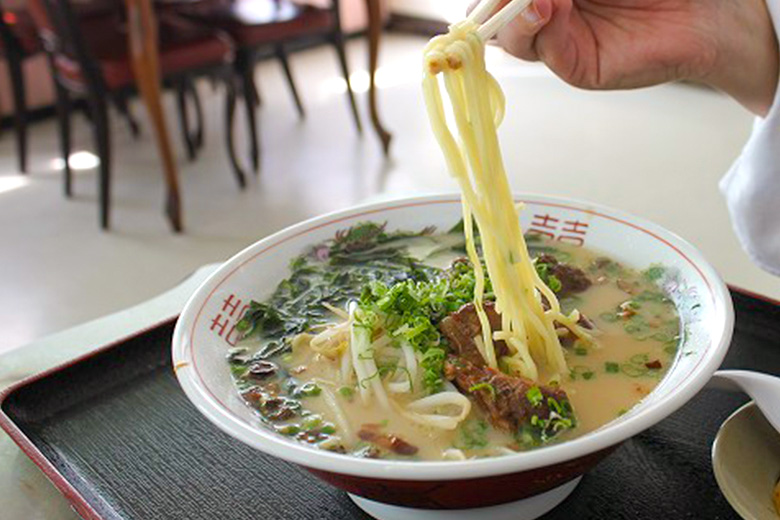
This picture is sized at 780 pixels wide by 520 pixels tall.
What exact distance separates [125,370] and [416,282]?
420 mm

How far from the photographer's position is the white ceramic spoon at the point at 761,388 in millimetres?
894

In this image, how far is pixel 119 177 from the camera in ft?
12.4

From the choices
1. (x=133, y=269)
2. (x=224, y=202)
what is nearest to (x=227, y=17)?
(x=224, y=202)

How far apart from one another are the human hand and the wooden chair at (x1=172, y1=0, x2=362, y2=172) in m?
2.41

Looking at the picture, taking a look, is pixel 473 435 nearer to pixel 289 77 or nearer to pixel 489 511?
pixel 489 511

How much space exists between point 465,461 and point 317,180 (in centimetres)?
298

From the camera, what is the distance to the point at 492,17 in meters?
0.91

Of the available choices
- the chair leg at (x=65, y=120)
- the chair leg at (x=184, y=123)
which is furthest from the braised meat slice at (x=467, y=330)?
the chair leg at (x=184, y=123)

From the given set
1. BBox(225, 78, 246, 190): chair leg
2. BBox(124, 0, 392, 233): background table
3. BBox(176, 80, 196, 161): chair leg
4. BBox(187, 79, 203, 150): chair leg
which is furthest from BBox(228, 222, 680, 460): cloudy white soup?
BBox(187, 79, 203, 150): chair leg

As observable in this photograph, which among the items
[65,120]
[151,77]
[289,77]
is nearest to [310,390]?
[151,77]

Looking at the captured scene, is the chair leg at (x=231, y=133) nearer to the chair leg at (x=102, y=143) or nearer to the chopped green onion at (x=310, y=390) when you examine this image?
the chair leg at (x=102, y=143)

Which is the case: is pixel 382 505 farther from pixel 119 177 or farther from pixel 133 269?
pixel 119 177

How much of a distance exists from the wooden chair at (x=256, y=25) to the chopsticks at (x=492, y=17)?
268 centimetres

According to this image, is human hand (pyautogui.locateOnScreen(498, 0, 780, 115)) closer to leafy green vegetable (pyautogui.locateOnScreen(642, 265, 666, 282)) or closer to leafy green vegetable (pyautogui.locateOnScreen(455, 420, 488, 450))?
leafy green vegetable (pyautogui.locateOnScreen(642, 265, 666, 282))
